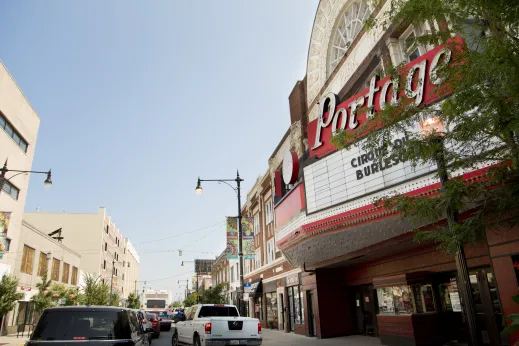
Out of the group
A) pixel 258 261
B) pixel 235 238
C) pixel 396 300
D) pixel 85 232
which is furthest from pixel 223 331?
pixel 85 232

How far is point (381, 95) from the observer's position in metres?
12.6

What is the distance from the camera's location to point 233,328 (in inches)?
492

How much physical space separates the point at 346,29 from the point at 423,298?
14129 mm

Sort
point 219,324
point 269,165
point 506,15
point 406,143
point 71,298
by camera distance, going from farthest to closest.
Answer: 1. point 71,298
2. point 269,165
3. point 219,324
4. point 406,143
5. point 506,15

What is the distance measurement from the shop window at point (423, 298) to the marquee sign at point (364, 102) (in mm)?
6237

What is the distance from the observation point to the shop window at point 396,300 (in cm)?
1458

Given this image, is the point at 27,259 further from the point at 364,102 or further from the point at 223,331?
the point at 364,102

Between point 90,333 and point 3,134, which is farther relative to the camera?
point 3,134

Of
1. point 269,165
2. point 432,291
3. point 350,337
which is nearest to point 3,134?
point 269,165

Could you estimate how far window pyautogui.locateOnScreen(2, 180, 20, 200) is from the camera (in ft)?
97.3

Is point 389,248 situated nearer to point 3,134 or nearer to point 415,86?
point 415,86

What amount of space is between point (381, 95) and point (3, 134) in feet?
91.0

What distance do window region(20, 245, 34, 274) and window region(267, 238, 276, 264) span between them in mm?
21619

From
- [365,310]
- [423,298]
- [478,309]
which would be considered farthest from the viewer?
[365,310]
